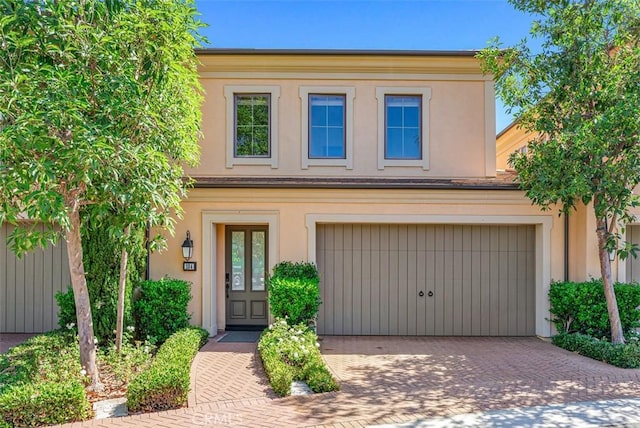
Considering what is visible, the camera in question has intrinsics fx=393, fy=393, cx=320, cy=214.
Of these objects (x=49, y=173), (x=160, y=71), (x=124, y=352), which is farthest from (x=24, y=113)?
(x=124, y=352)

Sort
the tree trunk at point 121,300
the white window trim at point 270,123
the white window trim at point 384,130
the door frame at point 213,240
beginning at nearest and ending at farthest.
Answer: the tree trunk at point 121,300 < the door frame at point 213,240 < the white window trim at point 270,123 < the white window trim at point 384,130

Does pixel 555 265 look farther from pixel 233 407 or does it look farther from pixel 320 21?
pixel 320 21

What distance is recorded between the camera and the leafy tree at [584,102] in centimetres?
698

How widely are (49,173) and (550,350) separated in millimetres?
9322

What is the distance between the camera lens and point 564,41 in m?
7.46

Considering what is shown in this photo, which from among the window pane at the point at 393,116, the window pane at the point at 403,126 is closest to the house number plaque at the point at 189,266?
the window pane at the point at 403,126

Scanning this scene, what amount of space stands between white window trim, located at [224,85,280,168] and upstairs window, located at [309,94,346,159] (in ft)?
3.04

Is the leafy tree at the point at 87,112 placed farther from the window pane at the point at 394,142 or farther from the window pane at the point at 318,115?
the window pane at the point at 394,142

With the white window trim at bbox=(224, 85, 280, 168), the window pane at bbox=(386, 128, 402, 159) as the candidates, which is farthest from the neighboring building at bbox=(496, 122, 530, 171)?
the white window trim at bbox=(224, 85, 280, 168)

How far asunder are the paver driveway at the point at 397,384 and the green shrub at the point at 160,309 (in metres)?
0.88

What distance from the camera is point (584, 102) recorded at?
7.42 metres

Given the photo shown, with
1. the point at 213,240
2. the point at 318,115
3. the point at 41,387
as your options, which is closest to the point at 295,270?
the point at 213,240

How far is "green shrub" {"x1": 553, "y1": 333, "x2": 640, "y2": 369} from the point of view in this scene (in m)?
7.01

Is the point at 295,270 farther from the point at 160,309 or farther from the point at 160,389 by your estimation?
the point at 160,389
